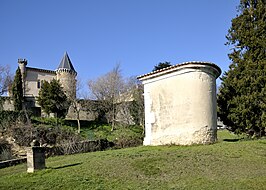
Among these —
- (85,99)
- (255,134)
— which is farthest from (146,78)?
(85,99)

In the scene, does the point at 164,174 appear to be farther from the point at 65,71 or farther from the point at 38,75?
the point at 38,75

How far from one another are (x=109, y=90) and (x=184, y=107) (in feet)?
72.7

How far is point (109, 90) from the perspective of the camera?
36062 mm

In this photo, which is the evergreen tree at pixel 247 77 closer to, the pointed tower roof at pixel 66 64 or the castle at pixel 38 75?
the castle at pixel 38 75

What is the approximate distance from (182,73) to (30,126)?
46.1 ft

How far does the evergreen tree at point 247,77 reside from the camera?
16.5 m

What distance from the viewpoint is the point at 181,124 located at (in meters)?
14.7

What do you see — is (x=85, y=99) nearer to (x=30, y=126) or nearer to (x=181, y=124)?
(x=30, y=126)

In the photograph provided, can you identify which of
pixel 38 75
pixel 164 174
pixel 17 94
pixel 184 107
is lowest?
pixel 164 174

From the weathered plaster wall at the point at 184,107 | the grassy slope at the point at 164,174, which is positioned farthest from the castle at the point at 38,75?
the grassy slope at the point at 164,174

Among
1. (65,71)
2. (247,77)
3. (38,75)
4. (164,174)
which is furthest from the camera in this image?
(38,75)

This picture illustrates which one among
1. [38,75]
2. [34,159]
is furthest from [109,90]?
[34,159]

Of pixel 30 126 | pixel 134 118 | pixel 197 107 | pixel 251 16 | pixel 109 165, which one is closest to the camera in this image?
pixel 109 165

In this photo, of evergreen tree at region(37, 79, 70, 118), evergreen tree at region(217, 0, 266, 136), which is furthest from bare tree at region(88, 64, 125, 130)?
evergreen tree at region(217, 0, 266, 136)
